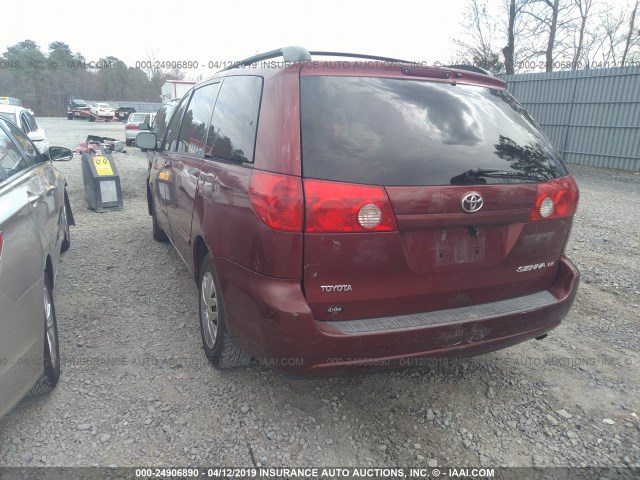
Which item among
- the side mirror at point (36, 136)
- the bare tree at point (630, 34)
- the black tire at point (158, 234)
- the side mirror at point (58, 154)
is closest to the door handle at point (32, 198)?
the side mirror at point (58, 154)

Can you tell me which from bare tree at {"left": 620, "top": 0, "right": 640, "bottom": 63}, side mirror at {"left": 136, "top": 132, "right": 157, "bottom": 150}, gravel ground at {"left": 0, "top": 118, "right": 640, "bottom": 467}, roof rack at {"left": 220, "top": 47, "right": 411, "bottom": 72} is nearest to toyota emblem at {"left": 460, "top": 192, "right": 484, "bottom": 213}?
roof rack at {"left": 220, "top": 47, "right": 411, "bottom": 72}

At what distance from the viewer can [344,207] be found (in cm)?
199

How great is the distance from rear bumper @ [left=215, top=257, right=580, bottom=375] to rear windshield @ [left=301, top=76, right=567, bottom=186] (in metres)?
0.63

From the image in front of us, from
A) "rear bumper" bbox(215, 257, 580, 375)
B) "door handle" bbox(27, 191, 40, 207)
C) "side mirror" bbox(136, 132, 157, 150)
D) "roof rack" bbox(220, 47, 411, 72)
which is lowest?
"rear bumper" bbox(215, 257, 580, 375)

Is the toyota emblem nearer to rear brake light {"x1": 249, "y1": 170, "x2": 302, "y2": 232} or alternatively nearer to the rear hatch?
the rear hatch

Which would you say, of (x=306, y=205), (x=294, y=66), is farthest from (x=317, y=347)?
(x=294, y=66)

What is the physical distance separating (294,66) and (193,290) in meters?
2.64

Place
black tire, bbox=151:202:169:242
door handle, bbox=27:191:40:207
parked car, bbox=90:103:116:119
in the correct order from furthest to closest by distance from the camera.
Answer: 1. parked car, bbox=90:103:116:119
2. black tire, bbox=151:202:169:242
3. door handle, bbox=27:191:40:207

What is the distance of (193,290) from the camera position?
4246 mm

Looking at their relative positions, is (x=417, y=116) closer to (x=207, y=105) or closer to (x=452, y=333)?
(x=452, y=333)

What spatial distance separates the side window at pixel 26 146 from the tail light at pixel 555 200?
386 centimetres

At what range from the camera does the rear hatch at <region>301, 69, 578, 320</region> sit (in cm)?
203

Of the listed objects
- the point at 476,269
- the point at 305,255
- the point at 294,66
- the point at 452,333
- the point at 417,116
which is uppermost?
the point at 294,66

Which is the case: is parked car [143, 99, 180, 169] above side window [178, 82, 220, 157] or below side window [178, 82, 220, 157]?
→ below
